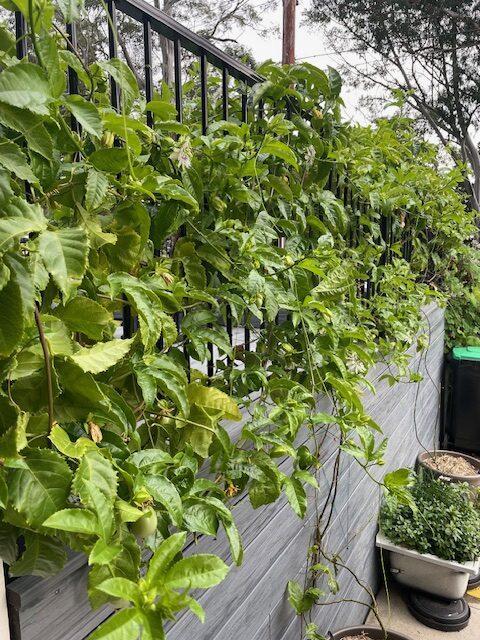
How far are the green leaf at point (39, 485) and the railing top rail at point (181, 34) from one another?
84cm

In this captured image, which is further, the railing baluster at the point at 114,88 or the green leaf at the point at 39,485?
the railing baluster at the point at 114,88

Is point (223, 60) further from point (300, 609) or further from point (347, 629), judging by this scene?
point (347, 629)

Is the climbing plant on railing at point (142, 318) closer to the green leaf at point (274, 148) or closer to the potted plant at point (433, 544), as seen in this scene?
the green leaf at point (274, 148)

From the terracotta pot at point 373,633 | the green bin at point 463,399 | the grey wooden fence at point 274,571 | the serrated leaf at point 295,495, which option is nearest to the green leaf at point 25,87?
the grey wooden fence at point 274,571

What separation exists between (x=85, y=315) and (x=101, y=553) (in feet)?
1.02

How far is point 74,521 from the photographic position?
64 cm

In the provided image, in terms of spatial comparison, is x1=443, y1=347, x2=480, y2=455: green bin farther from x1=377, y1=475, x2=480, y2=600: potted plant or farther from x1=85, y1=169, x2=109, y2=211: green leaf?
x1=85, y1=169, x2=109, y2=211: green leaf

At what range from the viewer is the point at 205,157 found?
1229mm

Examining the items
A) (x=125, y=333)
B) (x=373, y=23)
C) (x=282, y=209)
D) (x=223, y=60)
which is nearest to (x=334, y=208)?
(x=282, y=209)

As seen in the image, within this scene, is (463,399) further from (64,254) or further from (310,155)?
(64,254)

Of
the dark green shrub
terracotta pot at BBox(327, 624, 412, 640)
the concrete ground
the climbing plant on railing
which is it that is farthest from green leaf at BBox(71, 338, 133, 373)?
the concrete ground

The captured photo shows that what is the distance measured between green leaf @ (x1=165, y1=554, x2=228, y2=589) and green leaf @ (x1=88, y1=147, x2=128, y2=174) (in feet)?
1.87

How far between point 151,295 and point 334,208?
114cm

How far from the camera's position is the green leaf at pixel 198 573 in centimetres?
64
